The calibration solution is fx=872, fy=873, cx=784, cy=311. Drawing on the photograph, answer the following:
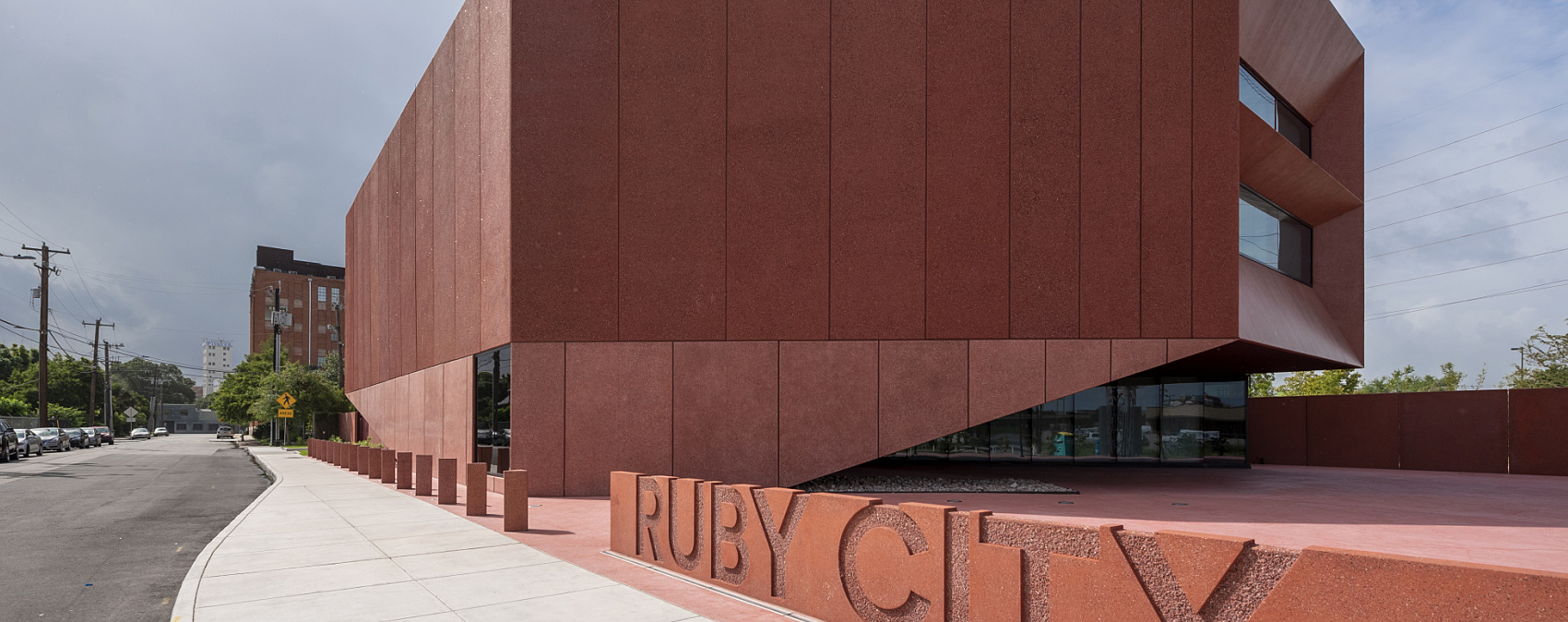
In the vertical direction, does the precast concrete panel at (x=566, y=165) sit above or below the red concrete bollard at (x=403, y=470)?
above

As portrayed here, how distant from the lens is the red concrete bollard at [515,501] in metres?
12.7

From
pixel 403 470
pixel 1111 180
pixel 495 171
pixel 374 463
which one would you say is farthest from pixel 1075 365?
pixel 374 463

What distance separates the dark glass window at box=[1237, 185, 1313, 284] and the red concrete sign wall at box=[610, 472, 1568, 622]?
18206 mm

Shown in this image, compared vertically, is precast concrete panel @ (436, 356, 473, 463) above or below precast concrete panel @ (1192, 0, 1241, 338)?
below

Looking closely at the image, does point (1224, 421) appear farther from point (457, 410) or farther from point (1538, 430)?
point (457, 410)

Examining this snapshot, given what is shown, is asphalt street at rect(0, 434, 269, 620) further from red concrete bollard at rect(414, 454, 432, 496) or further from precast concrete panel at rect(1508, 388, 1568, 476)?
precast concrete panel at rect(1508, 388, 1568, 476)

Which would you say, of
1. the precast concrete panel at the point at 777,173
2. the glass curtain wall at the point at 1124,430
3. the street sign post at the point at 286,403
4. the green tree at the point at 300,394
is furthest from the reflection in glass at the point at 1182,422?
the green tree at the point at 300,394

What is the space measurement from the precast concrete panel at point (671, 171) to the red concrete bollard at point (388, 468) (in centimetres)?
780

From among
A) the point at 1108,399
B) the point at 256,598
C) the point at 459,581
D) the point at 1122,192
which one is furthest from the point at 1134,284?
the point at 256,598

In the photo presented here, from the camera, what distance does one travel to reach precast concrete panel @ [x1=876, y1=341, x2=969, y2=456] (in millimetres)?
18734

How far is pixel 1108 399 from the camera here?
27719 millimetres

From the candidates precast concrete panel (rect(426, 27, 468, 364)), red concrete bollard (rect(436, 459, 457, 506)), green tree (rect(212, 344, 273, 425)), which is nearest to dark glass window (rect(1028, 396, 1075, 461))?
precast concrete panel (rect(426, 27, 468, 364))

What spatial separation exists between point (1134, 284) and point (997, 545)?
14.0 metres

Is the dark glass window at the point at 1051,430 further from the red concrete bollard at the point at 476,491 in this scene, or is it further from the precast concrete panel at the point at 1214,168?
the red concrete bollard at the point at 476,491
